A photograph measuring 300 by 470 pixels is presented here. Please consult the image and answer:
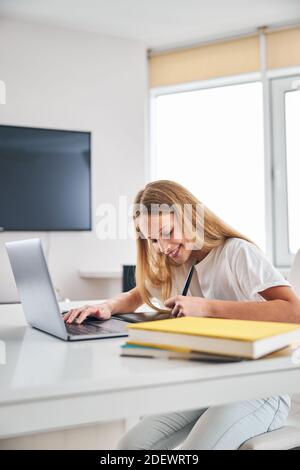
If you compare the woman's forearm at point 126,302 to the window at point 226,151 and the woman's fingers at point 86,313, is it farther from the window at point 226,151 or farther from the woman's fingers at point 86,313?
the window at point 226,151

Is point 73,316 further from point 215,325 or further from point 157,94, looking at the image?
point 157,94

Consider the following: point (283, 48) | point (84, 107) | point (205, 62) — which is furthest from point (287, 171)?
point (84, 107)

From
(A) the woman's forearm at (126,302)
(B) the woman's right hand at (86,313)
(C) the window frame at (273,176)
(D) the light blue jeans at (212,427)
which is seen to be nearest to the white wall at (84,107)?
(C) the window frame at (273,176)

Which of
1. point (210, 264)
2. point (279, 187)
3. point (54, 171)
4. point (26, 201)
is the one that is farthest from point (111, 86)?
point (210, 264)

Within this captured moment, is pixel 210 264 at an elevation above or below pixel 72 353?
above

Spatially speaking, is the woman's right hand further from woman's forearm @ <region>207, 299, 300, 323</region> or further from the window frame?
the window frame

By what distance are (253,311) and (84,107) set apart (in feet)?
11.5

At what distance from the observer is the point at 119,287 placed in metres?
4.38

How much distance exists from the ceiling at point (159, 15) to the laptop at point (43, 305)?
10.2 feet

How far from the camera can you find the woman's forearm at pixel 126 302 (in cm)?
149

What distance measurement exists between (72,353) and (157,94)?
399 centimetres

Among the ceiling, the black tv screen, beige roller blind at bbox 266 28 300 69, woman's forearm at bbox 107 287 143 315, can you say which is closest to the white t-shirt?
woman's forearm at bbox 107 287 143 315

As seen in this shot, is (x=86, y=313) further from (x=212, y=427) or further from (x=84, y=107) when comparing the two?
(x=84, y=107)

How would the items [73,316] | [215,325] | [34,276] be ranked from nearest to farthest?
[215,325]
[34,276]
[73,316]
